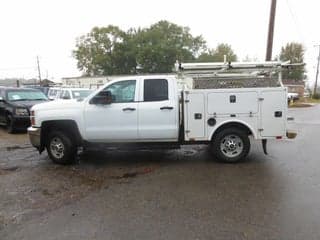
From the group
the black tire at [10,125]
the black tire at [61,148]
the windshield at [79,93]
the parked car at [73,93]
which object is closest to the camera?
the black tire at [61,148]

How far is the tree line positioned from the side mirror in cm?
5553

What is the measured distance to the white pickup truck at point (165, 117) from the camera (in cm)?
712

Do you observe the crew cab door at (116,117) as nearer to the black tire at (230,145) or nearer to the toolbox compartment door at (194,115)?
the toolbox compartment door at (194,115)

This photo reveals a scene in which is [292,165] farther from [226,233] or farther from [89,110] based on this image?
[89,110]

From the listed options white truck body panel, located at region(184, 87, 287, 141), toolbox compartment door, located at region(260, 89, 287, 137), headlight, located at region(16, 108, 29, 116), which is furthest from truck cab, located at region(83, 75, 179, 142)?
headlight, located at region(16, 108, 29, 116)

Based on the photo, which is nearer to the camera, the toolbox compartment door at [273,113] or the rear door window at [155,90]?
the toolbox compartment door at [273,113]

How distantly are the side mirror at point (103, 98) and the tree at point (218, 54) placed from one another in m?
57.9

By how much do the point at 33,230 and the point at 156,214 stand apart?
1.62 meters

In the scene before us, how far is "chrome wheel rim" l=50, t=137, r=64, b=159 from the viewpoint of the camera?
7516mm

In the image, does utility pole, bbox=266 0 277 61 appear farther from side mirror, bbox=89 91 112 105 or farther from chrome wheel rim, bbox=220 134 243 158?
side mirror, bbox=89 91 112 105

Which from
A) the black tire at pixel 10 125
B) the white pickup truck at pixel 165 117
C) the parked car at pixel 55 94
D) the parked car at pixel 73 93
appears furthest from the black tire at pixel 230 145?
the parked car at pixel 55 94

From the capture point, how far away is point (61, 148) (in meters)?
7.53

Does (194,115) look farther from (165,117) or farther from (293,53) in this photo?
(293,53)

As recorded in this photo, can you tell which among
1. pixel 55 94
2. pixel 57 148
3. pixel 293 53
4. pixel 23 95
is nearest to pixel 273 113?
pixel 57 148
